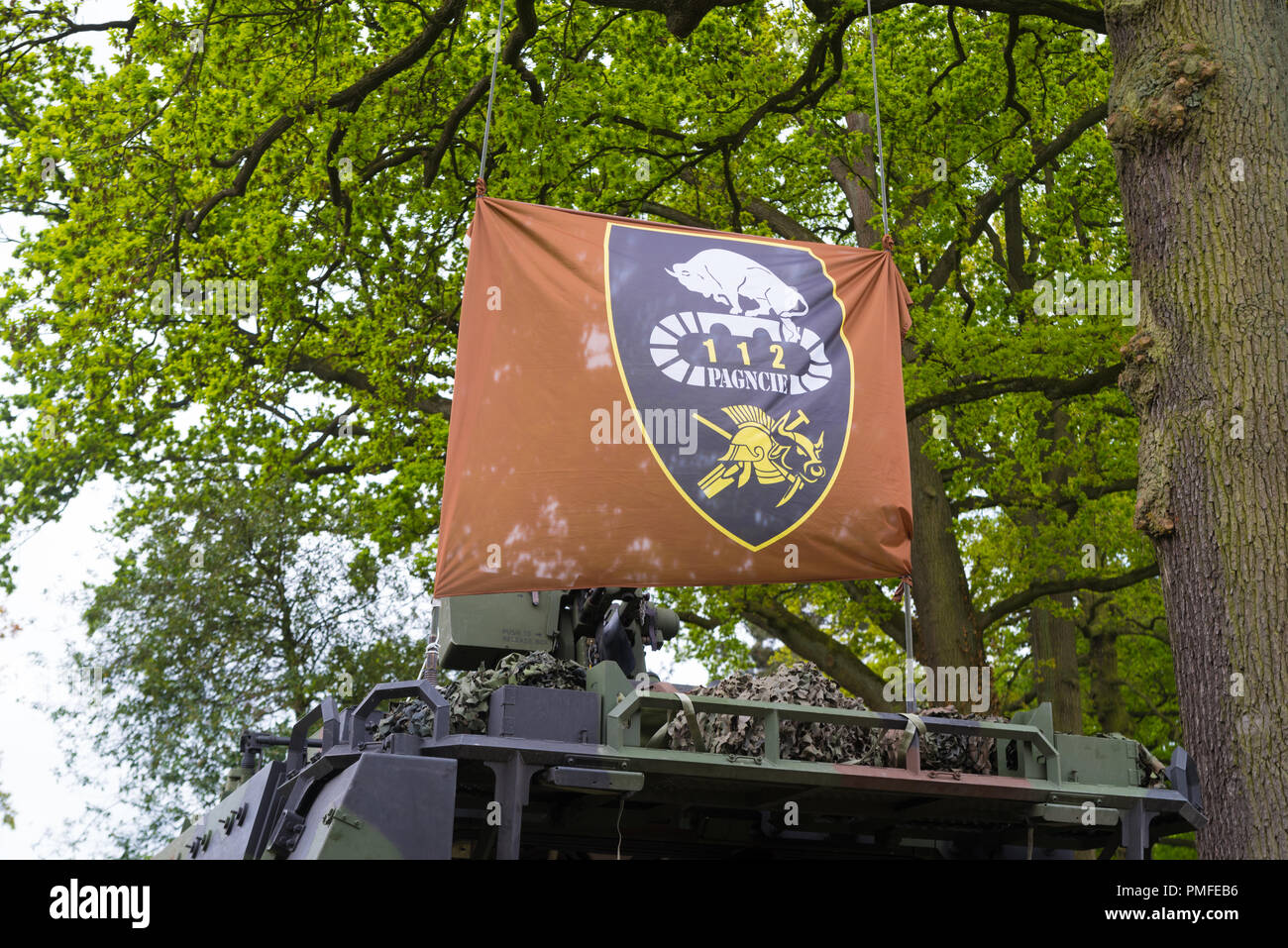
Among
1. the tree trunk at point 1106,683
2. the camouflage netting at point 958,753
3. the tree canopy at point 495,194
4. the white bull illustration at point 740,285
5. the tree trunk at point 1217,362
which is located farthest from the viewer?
the tree trunk at point 1106,683

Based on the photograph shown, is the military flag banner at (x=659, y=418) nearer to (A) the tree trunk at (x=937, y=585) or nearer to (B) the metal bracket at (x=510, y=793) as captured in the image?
(B) the metal bracket at (x=510, y=793)

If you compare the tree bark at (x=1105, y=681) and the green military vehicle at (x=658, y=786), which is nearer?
the green military vehicle at (x=658, y=786)

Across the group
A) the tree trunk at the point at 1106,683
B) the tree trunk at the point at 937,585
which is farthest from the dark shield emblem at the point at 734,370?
the tree trunk at the point at 1106,683

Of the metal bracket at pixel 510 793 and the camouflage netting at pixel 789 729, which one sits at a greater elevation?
the camouflage netting at pixel 789 729

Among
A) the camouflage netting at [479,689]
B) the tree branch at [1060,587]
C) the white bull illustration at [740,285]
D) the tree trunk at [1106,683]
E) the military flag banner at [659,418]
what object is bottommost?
the tree trunk at [1106,683]

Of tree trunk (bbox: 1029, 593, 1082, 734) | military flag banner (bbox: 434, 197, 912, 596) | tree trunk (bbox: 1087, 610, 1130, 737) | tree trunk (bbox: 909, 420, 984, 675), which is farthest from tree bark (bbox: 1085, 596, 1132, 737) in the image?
military flag banner (bbox: 434, 197, 912, 596)

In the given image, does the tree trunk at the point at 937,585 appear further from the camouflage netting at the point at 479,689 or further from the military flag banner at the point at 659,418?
the camouflage netting at the point at 479,689

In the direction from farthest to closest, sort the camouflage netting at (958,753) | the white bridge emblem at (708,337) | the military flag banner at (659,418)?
the white bridge emblem at (708,337), the military flag banner at (659,418), the camouflage netting at (958,753)

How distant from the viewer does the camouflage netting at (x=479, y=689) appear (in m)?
5.77

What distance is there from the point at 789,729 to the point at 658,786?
692 mm

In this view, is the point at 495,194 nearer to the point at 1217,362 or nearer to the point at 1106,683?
the point at 1217,362

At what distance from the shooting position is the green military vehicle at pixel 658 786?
5406 millimetres

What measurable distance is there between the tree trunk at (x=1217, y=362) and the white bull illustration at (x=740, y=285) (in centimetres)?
184

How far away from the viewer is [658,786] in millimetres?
5957
